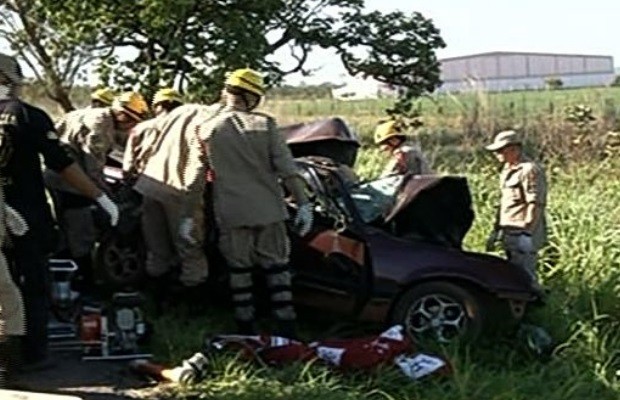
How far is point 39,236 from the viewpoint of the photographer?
658cm

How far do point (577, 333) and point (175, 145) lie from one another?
296 cm

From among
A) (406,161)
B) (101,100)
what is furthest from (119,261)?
(406,161)

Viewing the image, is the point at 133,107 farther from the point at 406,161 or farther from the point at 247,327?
the point at 247,327

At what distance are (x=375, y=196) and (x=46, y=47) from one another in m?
22.0

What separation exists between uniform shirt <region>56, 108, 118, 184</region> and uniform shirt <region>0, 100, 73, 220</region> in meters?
1.75

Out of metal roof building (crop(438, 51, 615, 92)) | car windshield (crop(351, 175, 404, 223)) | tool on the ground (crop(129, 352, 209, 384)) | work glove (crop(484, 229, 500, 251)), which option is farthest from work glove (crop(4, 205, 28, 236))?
metal roof building (crop(438, 51, 615, 92))

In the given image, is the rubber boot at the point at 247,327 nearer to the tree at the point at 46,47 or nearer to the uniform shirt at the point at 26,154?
the uniform shirt at the point at 26,154

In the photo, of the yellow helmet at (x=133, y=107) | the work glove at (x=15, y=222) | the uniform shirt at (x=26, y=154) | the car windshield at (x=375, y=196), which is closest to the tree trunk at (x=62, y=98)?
the yellow helmet at (x=133, y=107)

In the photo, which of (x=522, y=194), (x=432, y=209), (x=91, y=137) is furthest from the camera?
(x=91, y=137)

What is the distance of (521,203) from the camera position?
845cm

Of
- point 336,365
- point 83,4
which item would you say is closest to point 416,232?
point 336,365

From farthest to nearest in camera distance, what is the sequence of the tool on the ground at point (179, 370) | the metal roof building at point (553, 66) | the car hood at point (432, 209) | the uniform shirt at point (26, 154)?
the metal roof building at point (553, 66) < the car hood at point (432, 209) < the tool on the ground at point (179, 370) < the uniform shirt at point (26, 154)

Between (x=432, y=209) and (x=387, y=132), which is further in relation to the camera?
(x=387, y=132)

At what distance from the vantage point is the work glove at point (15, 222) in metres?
6.03
